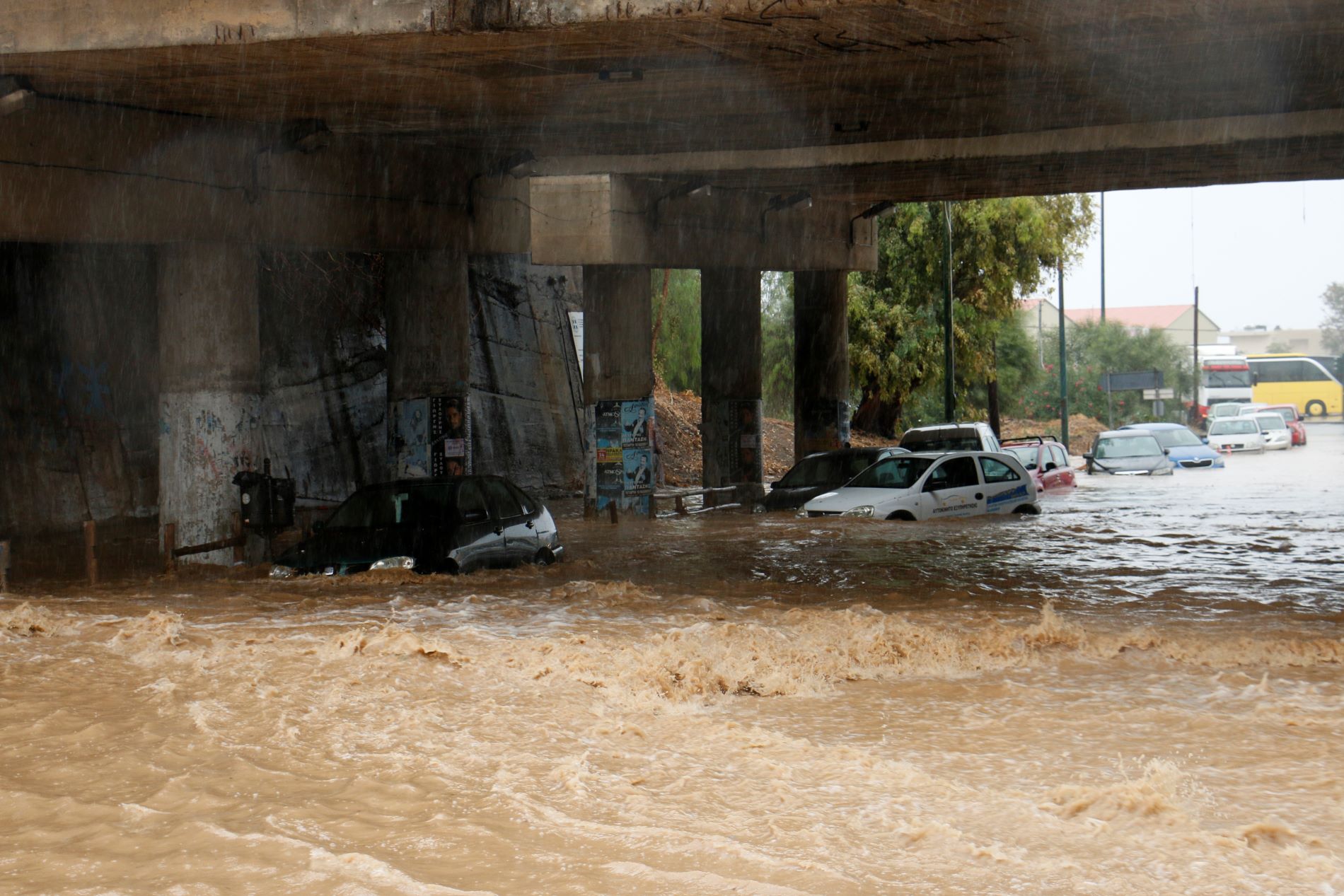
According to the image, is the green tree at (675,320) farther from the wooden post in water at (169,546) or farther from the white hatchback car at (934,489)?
the wooden post in water at (169,546)

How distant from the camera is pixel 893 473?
59.2 ft

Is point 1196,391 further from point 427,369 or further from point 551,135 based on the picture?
point 551,135

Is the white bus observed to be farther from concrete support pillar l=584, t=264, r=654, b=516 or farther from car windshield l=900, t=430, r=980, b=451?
concrete support pillar l=584, t=264, r=654, b=516

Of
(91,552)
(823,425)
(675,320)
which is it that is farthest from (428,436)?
(675,320)

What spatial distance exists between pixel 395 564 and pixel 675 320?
30.3 meters

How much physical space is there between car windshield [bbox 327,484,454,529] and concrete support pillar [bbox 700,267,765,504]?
1427cm

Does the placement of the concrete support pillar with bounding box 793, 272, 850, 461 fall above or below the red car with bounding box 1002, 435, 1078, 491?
above

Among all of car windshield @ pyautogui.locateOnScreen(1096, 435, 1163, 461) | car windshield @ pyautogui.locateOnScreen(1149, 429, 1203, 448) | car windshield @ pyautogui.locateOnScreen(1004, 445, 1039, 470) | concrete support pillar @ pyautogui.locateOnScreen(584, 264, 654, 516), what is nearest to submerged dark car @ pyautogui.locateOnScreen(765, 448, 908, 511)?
concrete support pillar @ pyautogui.locateOnScreen(584, 264, 654, 516)

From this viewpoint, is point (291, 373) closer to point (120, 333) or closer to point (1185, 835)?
point (120, 333)

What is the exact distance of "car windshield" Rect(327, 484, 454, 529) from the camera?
1228cm

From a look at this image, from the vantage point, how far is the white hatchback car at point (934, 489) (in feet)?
56.1

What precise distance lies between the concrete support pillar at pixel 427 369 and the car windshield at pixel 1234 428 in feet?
108

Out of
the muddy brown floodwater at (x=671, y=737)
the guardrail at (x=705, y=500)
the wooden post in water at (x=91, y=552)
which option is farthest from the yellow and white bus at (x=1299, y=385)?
the wooden post in water at (x=91, y=552)

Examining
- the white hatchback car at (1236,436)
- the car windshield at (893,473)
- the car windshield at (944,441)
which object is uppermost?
the car windshield at (944,441)
